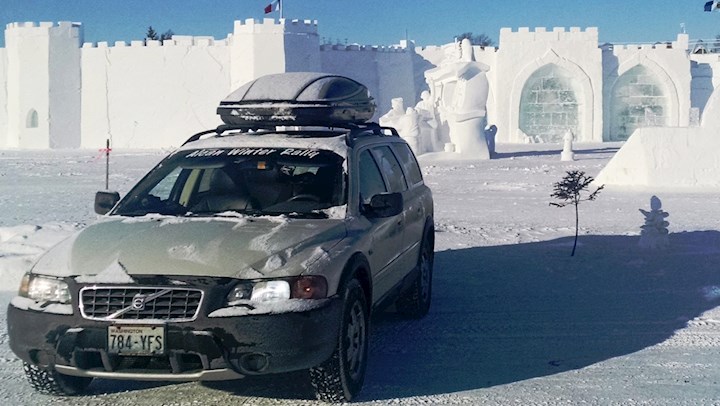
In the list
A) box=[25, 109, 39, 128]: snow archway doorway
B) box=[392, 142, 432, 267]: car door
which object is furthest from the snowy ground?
box=[25, 109, 39, 128]: snow archway doorway

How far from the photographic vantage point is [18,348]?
4.16 m

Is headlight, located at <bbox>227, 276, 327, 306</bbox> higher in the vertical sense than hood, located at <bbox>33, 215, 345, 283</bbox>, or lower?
lower

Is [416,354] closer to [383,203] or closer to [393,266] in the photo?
[393,266]

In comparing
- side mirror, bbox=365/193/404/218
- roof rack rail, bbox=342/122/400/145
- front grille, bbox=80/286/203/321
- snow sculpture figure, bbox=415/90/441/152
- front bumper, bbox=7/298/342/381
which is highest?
snow sculpture figure, bbox=415/90/441/152

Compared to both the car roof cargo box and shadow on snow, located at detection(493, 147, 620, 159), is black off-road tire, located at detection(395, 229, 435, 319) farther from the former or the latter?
shadow on snow, located at detection(493, 147, 620, 159)

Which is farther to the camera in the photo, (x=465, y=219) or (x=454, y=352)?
(x=465, y=219)

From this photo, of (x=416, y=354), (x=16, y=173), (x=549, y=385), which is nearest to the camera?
(x=549, y=385)

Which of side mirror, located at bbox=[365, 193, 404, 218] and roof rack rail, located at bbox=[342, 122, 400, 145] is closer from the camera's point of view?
side mirror, located at bbox=[365, 193, 404, 218]

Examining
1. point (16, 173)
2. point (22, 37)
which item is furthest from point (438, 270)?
point (22, 37)

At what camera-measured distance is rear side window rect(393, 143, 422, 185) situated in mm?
6691

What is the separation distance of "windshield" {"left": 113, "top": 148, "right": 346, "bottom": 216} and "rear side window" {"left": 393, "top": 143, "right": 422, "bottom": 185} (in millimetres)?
1377

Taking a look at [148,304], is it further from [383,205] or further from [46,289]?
[383,205]

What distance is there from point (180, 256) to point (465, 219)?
908 centimetres

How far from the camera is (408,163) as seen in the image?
693 centimetres
